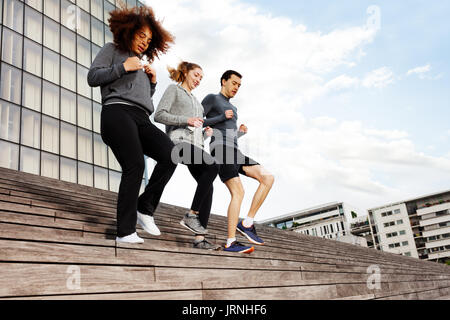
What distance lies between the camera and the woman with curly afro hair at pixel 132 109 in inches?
99.0

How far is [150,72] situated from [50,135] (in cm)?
1790

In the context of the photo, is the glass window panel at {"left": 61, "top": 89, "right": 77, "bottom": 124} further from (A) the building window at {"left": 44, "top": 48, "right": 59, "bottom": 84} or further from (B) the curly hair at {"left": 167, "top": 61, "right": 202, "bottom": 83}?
(B) the curly hair at {"left": 167, "top": 61, "right": 202, "bottom": 83}

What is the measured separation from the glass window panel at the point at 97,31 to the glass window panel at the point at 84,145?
638 cm

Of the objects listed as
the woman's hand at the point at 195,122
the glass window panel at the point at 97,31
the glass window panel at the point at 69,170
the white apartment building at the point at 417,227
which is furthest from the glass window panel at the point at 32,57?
the white apartment building at the point at 417,227

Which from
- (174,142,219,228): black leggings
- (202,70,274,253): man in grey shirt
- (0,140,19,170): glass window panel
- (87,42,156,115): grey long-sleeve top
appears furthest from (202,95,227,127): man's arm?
(0,140,19,170): glass window panel

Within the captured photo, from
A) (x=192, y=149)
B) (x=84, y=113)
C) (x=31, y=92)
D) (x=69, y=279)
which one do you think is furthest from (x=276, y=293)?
(x=84, y=113)

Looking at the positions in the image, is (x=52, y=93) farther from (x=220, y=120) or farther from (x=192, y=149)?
(x=192, y=149)

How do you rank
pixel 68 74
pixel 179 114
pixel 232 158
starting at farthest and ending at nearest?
pixel 68 74 → pixel 232 158 → pixel 179 114

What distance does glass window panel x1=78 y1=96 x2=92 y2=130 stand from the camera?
20.8m

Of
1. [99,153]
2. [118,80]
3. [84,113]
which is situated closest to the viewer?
[118,80]

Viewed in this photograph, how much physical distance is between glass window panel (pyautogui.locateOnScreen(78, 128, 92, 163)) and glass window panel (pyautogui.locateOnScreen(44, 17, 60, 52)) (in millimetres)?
4882

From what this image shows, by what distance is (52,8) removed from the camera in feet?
67.9
